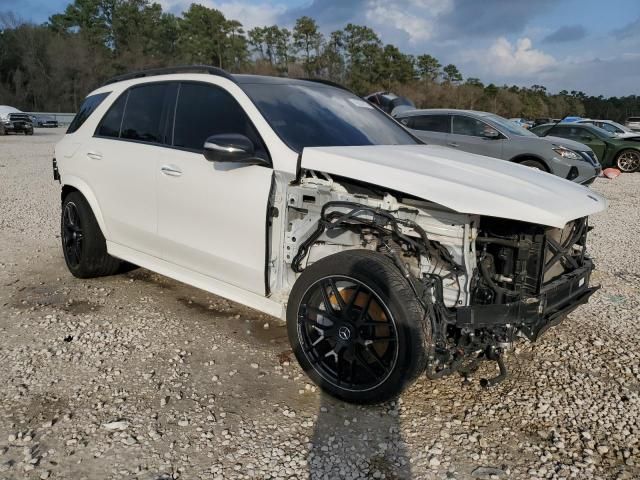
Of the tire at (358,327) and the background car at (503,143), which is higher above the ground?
the background car at (503,143)

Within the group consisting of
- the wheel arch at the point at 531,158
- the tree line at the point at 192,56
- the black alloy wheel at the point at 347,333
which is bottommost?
the black alloy wheel at the point at 347,333

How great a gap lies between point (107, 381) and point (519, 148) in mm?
9841

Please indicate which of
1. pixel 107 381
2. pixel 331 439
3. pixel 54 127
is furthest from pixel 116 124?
pixel 54 127

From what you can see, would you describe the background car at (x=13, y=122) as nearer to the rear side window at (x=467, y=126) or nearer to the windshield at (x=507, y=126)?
the rear side window at (x=467, y=126)

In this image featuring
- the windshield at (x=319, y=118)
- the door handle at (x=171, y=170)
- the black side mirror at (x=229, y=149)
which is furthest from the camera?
the door handle at (x=171, y=170)

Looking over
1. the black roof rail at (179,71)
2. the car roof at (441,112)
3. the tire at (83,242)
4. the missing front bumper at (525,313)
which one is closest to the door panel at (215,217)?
the black roof rail at (179,71)

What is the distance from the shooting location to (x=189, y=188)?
379cm

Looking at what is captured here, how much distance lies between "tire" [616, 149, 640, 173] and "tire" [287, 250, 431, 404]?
1695 centimetres

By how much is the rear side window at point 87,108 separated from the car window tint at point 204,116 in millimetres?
1311

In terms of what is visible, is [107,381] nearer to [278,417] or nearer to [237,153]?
[278,417]

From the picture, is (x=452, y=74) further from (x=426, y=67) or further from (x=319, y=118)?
(x=319, y=118)

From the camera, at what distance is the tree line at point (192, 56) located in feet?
210

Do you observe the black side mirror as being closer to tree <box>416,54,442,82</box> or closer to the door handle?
the door handle

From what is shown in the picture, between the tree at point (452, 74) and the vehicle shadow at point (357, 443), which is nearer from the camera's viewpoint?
the vehicle shadow at point (357, 443)
